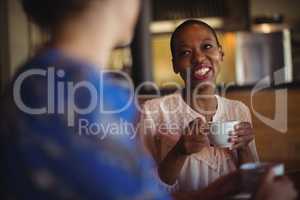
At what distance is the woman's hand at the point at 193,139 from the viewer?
38.7 inches

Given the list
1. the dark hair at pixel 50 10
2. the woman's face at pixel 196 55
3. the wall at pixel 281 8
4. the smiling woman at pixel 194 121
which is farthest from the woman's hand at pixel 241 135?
the dark hair at pixel 50 10

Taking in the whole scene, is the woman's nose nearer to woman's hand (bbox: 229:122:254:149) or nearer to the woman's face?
the woman's face

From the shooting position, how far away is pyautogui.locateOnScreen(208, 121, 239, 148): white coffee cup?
97 centimetres

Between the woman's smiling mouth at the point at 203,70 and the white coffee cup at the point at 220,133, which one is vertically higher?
the woman's smiling mouth at the point at 203,70

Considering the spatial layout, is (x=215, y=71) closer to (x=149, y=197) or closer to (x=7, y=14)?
(x=149, y=197)

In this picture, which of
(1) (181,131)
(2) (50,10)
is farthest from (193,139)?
(2) (50,10)

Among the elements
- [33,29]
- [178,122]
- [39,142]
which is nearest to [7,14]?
[33,29]

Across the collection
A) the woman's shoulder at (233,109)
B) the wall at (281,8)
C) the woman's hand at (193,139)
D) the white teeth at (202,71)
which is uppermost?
the wall at (281,8)

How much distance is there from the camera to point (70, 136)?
98cm

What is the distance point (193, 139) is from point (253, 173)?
14 cm

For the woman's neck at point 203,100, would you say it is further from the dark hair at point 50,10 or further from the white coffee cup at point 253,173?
the dark hair at point 50,10

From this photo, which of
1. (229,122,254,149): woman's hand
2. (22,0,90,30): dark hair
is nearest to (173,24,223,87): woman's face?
(229,122,254,149): woman's hand

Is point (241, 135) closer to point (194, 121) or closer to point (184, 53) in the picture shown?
point (194, 121)

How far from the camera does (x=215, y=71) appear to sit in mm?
986
